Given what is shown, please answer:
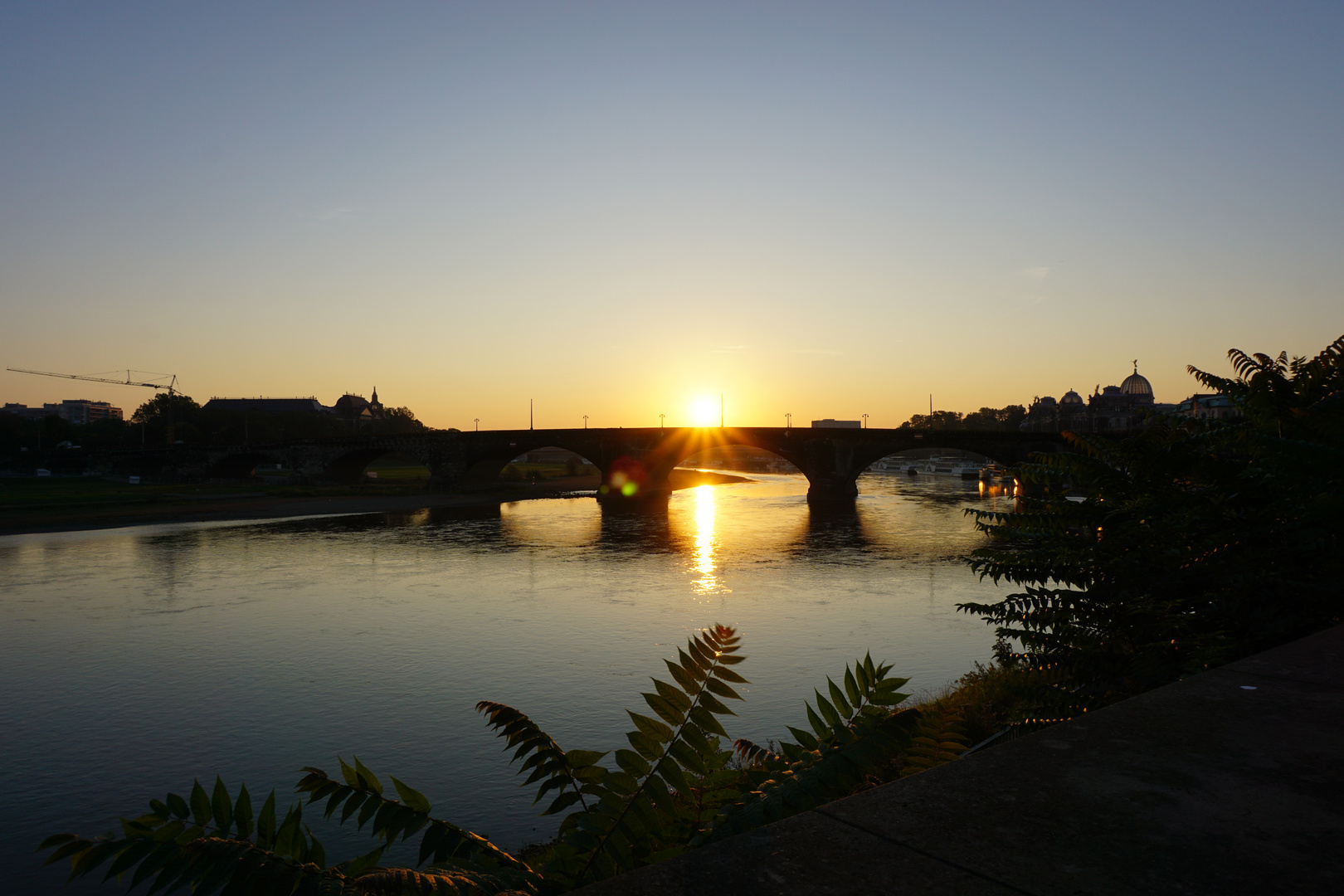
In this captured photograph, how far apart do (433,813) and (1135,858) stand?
9216mm

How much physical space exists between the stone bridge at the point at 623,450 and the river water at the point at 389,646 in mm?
27050

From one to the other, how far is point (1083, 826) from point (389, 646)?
18.2m

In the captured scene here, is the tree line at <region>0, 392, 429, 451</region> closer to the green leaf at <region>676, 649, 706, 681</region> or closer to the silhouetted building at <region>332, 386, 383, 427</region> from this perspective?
the silhouetted building at <region>332, 386, 383, 427</region>

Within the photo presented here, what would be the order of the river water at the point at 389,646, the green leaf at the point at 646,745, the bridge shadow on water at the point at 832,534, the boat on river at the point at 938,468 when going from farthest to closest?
the boat on river at the point at 938,468, the bridge shadow on water at the point at 832,534, the river water at the point at 389,646, the green leaf at the point at 646,745

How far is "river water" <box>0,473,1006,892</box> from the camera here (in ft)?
36.6

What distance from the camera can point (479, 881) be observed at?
10.7 feet

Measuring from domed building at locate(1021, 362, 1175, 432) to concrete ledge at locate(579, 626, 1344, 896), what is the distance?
145m

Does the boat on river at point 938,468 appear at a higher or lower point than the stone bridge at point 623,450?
lower

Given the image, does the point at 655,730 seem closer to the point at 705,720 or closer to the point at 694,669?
Result: the point at 705,720

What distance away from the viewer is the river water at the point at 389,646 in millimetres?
11164

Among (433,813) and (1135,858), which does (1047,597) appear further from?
(433,813)

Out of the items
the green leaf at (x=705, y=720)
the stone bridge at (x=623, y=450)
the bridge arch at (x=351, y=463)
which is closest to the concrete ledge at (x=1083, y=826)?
the green leaf at (x=705, y=720)

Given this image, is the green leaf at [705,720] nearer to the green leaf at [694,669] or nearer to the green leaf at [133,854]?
the green leaf at [694,669]

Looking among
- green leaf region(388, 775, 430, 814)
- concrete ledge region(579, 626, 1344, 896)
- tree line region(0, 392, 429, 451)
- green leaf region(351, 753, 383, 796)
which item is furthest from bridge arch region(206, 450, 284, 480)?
concrete ledge region(579, 626, 1344, 896)
